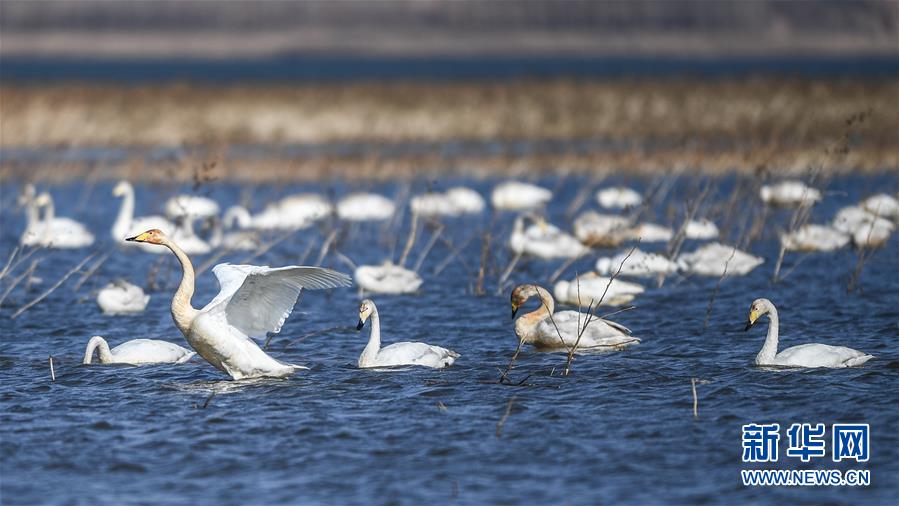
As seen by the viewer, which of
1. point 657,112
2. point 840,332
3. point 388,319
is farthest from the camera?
point 657,112

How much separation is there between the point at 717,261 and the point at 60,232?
26.1 feet

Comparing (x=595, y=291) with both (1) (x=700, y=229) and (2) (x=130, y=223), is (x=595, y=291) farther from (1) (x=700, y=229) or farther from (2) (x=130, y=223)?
(2) (x=130, y=223)

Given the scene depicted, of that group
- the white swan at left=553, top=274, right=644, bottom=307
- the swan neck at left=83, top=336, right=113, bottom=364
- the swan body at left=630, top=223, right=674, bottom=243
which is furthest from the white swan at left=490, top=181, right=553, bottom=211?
the swan neck at left=83, top=336, right=113, bottom=364

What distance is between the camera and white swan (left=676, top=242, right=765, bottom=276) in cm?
1498

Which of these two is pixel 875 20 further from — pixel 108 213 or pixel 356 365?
pixel 356 365

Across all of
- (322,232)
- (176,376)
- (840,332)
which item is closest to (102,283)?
(322,232)

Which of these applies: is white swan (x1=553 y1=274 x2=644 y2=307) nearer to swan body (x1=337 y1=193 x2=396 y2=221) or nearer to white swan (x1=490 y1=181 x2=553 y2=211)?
swan body (x1=337 y1=193 x2=396 y2=221)

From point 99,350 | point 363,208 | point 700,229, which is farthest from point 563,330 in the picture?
point 363,208

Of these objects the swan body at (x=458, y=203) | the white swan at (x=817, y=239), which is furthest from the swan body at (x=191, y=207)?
the white swan at (x=817, y=239)

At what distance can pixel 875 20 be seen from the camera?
151 meters

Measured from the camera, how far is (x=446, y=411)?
9648 mm

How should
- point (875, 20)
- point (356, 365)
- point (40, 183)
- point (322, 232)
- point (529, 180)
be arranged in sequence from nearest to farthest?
point (356, 365)
point (322, 232)
point (529, 180)
point (40, 183)
point (875, 20)

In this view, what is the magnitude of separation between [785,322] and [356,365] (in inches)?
163

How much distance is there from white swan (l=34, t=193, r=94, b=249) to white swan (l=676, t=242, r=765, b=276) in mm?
7610
